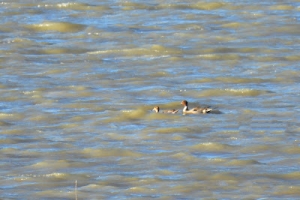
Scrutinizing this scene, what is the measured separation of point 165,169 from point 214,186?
615 millimetres

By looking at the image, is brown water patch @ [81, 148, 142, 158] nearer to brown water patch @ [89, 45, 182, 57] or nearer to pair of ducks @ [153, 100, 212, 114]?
pair of ducks @ [153, 100, 212, 114]

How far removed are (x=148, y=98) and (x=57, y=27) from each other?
4.19 metres

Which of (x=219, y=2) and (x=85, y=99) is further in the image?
(x=219, y=2)

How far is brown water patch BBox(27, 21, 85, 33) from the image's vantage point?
1736 cm

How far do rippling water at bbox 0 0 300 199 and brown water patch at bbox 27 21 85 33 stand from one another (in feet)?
0.07

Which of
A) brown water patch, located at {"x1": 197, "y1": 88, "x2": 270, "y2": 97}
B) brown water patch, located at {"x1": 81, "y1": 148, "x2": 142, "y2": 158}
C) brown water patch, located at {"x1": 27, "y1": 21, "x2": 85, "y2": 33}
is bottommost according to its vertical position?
brown water patch, located at {"x1": 27, "y1": 21, "x2": 85, "y2": 33}

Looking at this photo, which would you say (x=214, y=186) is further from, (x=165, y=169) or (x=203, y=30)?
(x=203, y=30)

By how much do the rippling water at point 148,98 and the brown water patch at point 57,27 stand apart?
21 mm

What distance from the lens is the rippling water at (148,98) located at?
1044 cm

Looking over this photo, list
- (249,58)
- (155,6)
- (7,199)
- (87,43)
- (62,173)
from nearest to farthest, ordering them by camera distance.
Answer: (7,199) → (62,173) → (249,58) → (87,43) → (155,6)

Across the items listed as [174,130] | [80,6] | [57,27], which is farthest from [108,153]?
[80,6]

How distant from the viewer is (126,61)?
15320 millimetres

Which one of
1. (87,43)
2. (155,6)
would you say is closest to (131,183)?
(87,43)

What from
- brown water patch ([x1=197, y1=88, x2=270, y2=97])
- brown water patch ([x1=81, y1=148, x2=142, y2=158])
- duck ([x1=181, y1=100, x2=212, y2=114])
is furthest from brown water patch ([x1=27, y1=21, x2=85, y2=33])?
brown water patch ([x1=81, y1=148, x2=142, y2=158])
